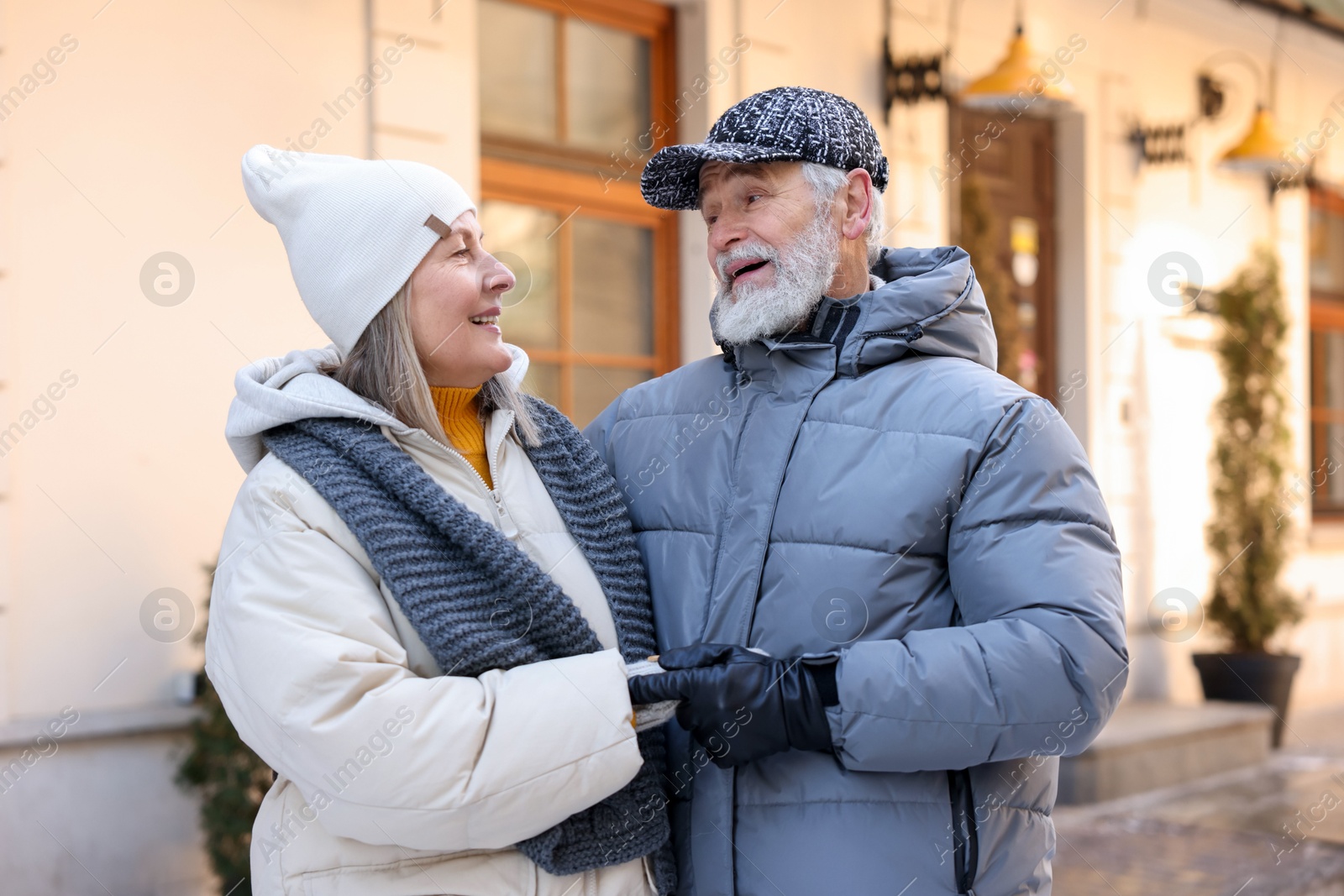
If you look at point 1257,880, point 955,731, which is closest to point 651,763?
point 955,731

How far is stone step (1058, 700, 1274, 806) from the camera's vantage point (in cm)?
538

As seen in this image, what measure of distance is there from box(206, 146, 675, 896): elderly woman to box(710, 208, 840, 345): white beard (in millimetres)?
316

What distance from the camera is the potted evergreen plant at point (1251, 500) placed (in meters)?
6.93

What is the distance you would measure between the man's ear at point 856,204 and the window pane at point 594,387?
2967mm

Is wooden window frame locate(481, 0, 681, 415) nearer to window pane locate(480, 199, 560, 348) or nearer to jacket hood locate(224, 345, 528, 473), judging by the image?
window pane locate(480, 199, 560, 348)

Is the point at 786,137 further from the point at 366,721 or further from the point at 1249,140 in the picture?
the point at 1249,140

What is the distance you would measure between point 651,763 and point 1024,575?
1.91 feet

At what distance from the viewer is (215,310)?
12.2ft

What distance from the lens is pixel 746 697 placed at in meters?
1.59

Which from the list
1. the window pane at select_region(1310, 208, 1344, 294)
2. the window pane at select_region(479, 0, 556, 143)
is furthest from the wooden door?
the window pane at select_region(1310, 208, 1344, 294)

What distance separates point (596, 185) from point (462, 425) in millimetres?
3230

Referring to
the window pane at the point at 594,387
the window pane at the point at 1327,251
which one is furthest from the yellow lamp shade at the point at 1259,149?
the window pane at the point at 594,387

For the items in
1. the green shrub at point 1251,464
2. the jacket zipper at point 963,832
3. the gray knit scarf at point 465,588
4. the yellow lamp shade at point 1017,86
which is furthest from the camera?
the green shrub at point 1251,464

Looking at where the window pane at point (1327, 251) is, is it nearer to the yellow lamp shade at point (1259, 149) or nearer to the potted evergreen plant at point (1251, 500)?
the potted evergreen plant at point (1251, 500)
